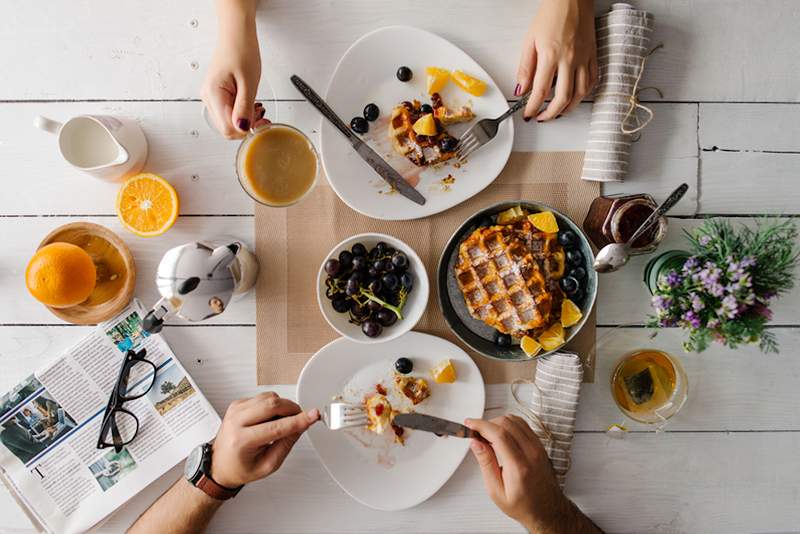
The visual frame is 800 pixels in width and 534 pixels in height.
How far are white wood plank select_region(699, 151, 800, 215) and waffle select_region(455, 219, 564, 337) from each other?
1.60ft

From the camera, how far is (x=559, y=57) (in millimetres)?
1345

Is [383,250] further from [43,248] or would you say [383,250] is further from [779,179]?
[779,179]

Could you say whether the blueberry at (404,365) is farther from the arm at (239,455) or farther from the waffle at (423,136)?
the waffle at (423,136)

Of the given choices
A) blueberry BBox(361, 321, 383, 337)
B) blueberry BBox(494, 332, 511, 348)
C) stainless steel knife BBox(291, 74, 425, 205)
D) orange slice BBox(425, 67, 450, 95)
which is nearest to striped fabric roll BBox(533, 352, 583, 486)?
blueberry BBox(494, 332, 511, 348)

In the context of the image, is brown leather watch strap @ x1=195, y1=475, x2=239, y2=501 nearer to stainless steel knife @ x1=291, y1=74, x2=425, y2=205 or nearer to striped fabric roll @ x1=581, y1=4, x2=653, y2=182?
stainless steel knife @ x1=291, y1=74, x2=425, y2=205

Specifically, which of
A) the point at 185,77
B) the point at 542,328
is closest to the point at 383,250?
the point at 542,328

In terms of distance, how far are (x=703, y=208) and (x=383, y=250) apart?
0.87 meters

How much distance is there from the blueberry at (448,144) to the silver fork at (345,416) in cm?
69

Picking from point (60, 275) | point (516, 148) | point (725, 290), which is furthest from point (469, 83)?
point (60, 275)

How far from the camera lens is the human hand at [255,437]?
1.25 meters

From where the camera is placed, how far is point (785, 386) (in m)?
1.52

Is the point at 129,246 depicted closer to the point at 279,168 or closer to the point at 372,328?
the point at 279,168

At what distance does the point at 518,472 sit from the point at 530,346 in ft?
1.00

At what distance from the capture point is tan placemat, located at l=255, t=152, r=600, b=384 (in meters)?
1.45
